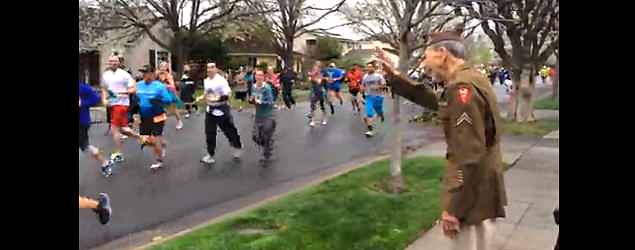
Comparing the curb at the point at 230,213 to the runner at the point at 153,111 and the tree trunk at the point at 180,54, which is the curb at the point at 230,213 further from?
the tree trunk at the point at 180,54

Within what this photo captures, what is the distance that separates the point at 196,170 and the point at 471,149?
23.0 feet

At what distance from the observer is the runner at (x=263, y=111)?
10.2 m

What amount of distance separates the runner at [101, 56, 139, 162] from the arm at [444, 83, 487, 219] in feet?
25.2

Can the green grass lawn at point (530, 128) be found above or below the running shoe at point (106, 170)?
above

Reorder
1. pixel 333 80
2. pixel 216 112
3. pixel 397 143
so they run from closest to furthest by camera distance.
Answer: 1. pixel 397 143
2. pixel 216 112
3. pixel 333 80

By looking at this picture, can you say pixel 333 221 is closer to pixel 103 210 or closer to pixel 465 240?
pixel 103 210

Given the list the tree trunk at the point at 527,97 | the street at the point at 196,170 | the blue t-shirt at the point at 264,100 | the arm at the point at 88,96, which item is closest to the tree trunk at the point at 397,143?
the street at the point at 196,170

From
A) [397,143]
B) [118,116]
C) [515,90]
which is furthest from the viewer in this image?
[515,90]

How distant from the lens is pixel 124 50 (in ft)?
131

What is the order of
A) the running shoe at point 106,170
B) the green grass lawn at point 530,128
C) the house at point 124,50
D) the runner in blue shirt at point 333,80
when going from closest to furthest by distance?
the running shoe at point 106,170
the green grass lawn at point 530,128
the runner in blue shirt at point 333,80
the house at point 124,50

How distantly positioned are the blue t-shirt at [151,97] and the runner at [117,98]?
674 millimetres

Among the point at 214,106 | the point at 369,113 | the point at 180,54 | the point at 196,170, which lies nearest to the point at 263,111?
the point at 214,106
